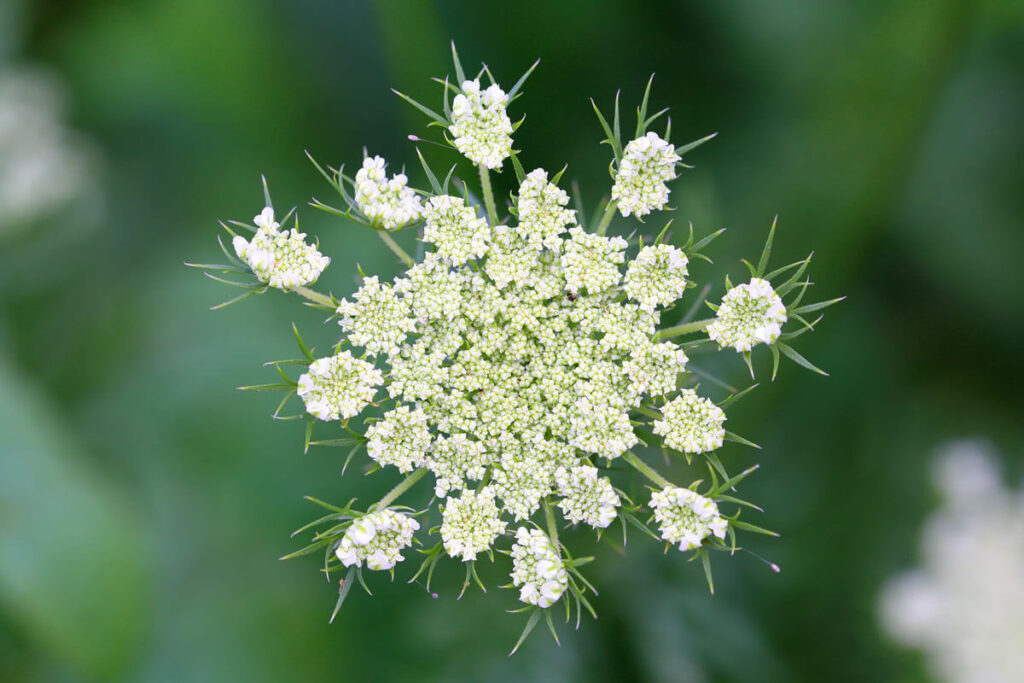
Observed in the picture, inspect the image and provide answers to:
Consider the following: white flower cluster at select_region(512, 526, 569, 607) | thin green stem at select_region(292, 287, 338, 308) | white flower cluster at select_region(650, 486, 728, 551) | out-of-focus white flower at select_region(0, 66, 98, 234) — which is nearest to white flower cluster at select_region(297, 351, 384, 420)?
thin green stem at select_region(292, 287, 338, 308)

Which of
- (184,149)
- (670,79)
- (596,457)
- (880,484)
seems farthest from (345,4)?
(880,484)

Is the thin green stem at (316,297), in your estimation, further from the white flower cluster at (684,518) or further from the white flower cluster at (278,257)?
the white flower cluster at (684,518)

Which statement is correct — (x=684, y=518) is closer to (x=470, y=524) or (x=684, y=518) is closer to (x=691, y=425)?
(x=691, y=425)

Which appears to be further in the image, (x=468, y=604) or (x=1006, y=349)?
(x=1006, y=349)

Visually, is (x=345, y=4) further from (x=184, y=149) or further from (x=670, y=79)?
(x=670, y=79)

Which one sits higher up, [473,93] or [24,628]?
[473,93]

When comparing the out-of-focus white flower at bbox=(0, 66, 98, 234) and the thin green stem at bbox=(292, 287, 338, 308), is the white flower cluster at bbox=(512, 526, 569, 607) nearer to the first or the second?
the thin green stem at bbox=(292, 287, 338, 308)

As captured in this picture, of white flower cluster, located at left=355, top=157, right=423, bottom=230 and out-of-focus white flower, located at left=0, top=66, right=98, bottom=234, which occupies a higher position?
white flower cluster, located at left=355, top=157, right=423, bottom=230
